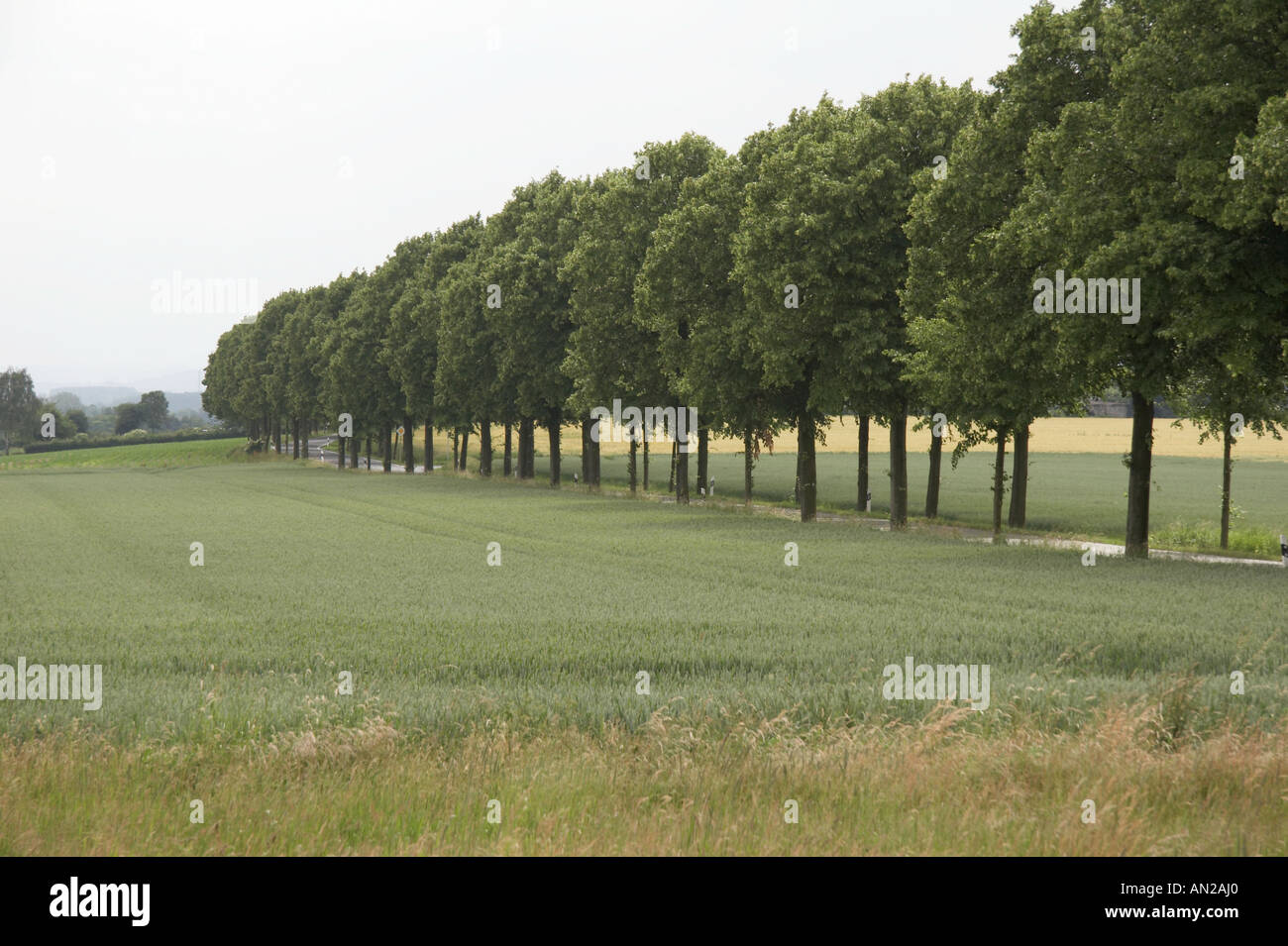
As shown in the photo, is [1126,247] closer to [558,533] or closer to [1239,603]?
[1239,603]

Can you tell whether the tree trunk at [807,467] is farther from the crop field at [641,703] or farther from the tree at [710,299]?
the crop field at [641,703]

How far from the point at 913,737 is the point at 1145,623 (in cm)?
1051

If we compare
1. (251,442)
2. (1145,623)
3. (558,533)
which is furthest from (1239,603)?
(251,442)

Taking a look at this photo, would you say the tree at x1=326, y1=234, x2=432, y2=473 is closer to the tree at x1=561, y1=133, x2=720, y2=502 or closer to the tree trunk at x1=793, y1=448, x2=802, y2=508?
the tree at x1=561, y1=133, x2=720, y2=502

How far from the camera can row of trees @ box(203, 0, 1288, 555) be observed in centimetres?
2422

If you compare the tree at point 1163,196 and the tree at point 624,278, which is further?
the tree at point 624,278

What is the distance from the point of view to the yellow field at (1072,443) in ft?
421

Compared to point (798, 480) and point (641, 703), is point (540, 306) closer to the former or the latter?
point (798, 480)

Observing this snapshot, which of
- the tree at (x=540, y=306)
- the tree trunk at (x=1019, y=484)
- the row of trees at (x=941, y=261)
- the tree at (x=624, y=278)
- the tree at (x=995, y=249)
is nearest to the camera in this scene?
the row of trees at (x=941, y=261)

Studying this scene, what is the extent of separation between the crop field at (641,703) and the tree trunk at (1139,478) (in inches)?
104

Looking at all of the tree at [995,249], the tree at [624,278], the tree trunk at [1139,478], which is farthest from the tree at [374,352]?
the tree trunk at [1139,478]

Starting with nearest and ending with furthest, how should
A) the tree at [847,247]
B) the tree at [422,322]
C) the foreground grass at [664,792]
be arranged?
1. the foreground grass at [664,792]
2. the tree at [847,247]
3. the tree at [422,322]

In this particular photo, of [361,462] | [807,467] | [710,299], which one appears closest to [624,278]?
[710,299]
